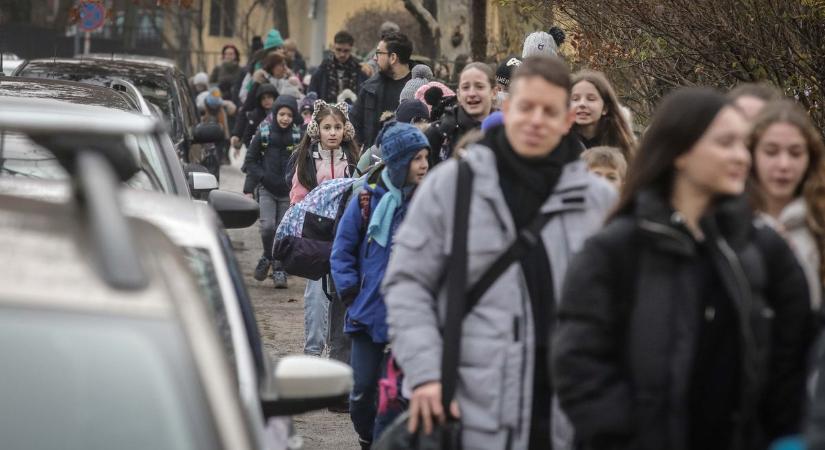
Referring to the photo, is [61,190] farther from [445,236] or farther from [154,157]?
[154,157]

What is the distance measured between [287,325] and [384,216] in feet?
16.4

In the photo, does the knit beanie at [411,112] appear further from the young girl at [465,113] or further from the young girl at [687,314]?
the young girl at [687,314]

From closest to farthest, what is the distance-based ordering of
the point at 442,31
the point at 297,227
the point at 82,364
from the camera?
the point at 82,364 → the point at 297,227 → the point at 442,31

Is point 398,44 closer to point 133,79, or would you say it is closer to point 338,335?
point 133,79

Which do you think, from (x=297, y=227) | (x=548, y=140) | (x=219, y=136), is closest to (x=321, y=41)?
(x=219, y=136)

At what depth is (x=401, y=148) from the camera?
7.47 metres

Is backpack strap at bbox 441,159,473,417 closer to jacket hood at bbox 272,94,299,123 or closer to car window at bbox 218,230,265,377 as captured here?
car window at bbox 218,230,265,377

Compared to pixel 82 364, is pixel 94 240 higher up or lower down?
higher up

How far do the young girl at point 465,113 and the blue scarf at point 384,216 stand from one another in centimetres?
113

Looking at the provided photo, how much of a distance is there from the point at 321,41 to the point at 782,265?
102 feet

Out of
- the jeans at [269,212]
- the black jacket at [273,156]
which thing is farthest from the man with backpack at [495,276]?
the jeans at [269,212]

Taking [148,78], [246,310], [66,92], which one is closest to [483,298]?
[246,310]

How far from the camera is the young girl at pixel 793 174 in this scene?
16.0ft

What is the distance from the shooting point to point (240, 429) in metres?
3.17
